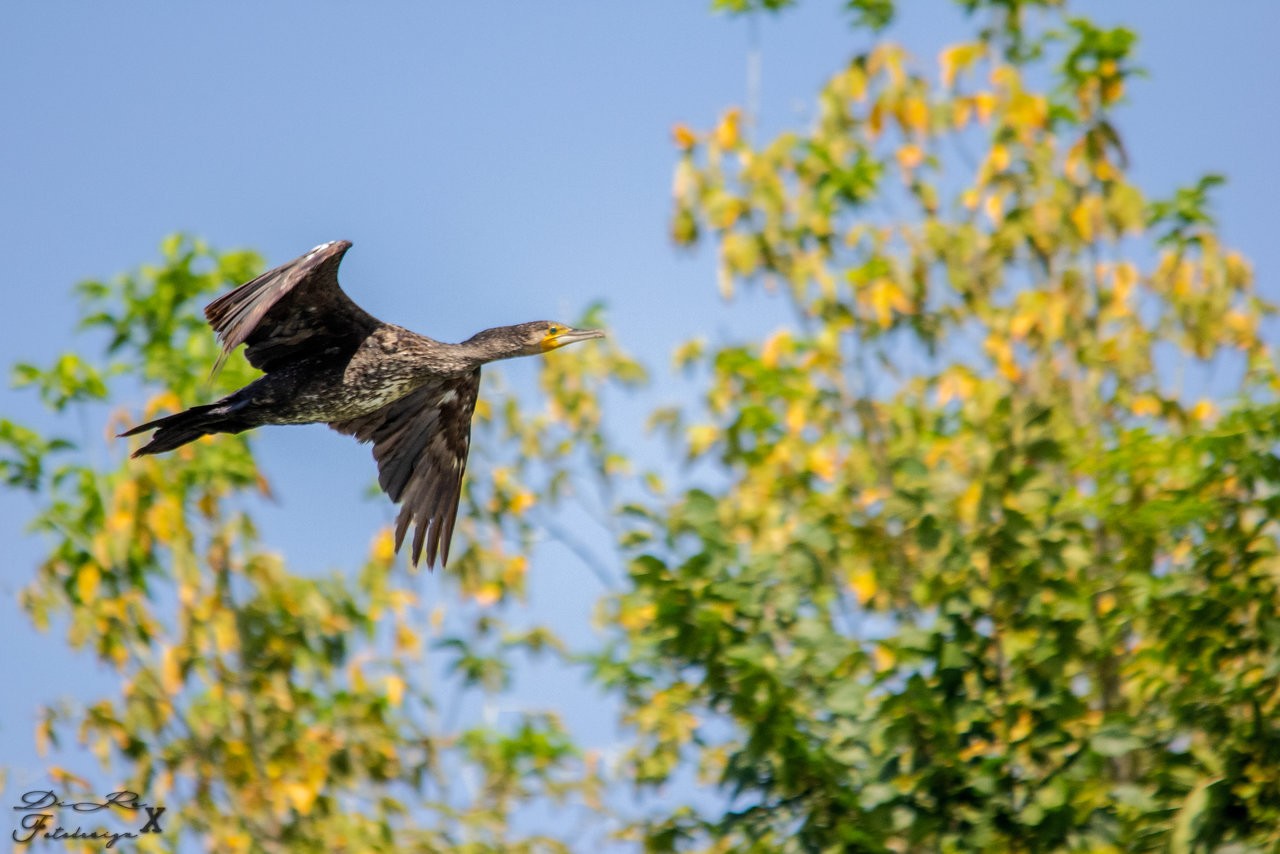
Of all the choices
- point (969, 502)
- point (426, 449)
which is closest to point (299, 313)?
point (426, 449)

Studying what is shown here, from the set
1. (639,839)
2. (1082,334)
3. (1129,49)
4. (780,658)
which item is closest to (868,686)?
(780,658)

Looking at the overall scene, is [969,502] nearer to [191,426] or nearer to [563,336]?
[563,336]

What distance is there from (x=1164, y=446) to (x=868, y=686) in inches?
65.3

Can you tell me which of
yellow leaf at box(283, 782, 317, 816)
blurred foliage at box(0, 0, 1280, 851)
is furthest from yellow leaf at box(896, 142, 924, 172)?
yellow leaf at box(283, 782, 317, 816)

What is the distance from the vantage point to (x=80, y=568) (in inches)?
319

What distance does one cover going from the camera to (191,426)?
6742mm

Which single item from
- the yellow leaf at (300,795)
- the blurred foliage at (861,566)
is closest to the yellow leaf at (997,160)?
the blurred foliage at (861,566)

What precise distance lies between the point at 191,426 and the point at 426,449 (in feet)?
5.27

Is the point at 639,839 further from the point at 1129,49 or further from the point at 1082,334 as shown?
the point at 1129,49

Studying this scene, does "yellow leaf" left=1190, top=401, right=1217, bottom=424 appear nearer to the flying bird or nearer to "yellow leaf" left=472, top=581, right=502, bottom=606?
the flying bird

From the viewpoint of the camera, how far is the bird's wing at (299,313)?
6129 millimetres

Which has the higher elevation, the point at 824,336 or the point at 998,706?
the point at 824,336

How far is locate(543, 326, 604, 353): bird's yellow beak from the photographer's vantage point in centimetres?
728

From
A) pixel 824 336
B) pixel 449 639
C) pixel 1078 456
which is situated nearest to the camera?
pixel 1078 456
